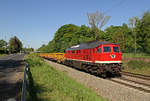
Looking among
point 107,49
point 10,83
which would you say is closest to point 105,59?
point 107,49

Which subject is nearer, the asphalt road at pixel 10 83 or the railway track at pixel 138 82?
the asphalt road at pixel 10 83

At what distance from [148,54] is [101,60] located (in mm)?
11297

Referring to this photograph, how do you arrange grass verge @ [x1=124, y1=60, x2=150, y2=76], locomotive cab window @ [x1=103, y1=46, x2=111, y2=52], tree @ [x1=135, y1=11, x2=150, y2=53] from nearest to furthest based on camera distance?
locomotive cab window @ [x1=103, y1=46, x2=111, y2=52]
grass verge @ [x1=124, y1=60, x2=150, y2=76]
tree @ [x1=135, y1=11, x2=150, y2=53]

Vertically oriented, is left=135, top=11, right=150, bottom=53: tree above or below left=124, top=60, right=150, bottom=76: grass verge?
above

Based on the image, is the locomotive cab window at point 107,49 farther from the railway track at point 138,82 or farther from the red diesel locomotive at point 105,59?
the railway track at point 138,82

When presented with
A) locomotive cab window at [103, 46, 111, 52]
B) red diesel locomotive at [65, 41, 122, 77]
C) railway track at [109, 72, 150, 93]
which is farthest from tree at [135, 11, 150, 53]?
railway track at [109, 72, 150, 93]

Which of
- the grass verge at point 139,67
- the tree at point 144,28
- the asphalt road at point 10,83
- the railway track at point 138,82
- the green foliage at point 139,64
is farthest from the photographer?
the tree at point 144,28

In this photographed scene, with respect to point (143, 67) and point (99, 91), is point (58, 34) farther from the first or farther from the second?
point (99, 91)

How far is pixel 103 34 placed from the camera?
4403 cm

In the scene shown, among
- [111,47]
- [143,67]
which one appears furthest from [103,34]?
[111,47]

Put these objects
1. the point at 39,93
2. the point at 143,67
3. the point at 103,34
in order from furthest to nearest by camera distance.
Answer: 1. the point at 103,34
2. the point at 143,67
3. the point at 39,93

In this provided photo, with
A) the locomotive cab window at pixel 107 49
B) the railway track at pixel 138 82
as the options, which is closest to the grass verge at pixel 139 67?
the railway track at pixel 138 82

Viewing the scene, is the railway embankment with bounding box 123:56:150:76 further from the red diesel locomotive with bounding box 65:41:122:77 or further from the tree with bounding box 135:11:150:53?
the tree with bounding box 135:11:150:53

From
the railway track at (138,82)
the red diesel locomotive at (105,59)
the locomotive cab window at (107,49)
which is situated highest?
the locomotive cab window at (107,49)
